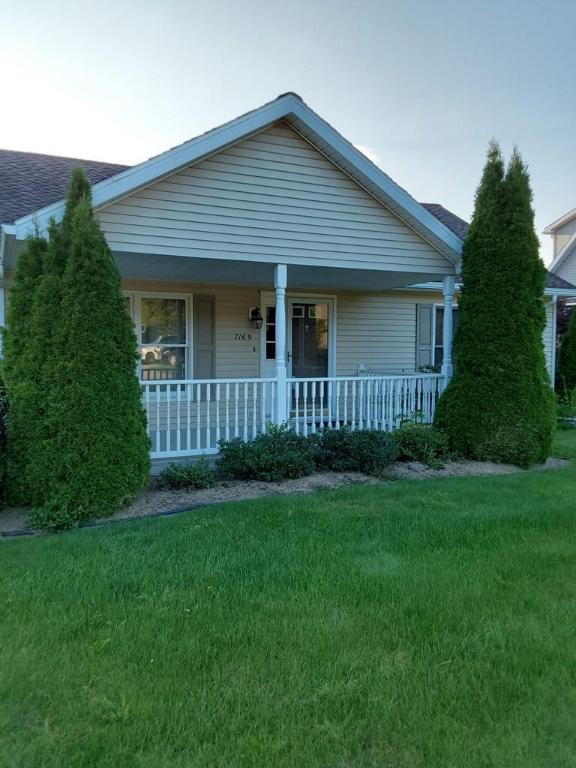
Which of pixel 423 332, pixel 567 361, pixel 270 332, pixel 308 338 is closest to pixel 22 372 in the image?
pixel 270 332

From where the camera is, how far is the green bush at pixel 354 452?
281 inches

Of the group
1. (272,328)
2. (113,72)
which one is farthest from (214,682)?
(113,72)

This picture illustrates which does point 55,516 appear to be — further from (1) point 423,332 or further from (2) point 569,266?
(2) point 569,266

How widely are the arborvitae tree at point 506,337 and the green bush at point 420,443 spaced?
26cm

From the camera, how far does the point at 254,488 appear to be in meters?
6.45

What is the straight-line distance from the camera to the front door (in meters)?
11.2

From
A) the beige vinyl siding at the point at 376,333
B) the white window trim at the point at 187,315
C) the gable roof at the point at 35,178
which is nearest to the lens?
the gable roof at the point at 35,178

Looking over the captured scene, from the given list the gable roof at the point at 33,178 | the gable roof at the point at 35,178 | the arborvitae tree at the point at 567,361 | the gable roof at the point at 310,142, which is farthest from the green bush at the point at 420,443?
the arborvitae tree at the point at 567,361

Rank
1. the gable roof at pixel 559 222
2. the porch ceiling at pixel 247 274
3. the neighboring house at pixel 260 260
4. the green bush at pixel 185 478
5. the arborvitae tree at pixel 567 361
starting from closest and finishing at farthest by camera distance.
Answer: the green bush at pixel 185 478 < the neighboring house at pixel 260 260 < the porch ceiling at pixel 247 274 < the arborvitae tree at pixel 567 361 < the gable roof at pixel 559 222

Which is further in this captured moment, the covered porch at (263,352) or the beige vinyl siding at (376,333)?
the beige vinyl siding at (376,333)

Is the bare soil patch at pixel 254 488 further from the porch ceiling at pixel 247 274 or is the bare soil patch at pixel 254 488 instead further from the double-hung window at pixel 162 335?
the double-hung window at pixel 162 335

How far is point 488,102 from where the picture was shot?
1212 cm

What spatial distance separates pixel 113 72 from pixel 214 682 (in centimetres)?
994

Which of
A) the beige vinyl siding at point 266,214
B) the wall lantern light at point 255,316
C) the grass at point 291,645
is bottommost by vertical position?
the grass at point 291,645
